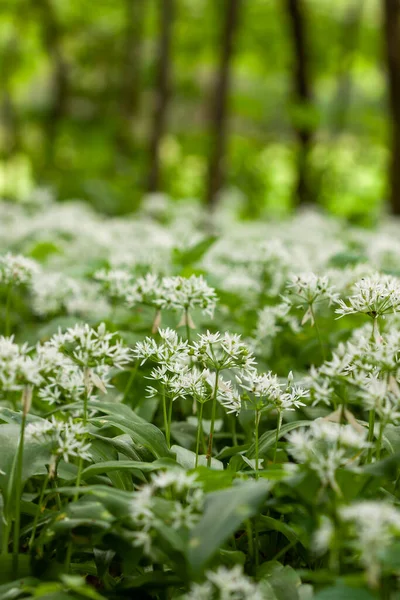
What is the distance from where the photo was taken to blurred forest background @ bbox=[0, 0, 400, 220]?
360 inches

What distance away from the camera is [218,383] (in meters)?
1.68

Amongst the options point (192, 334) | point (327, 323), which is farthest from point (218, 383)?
point (327, 323)

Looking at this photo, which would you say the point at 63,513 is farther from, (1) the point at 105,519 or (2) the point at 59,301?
(2) the point at 59,301

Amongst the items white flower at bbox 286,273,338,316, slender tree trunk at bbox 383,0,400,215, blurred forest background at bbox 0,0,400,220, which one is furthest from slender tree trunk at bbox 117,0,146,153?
white flower at bbox 286,273,338,316

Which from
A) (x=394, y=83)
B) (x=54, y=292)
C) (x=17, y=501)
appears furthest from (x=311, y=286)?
(x=394, y=83)

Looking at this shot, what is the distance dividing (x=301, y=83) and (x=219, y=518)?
27.2ft

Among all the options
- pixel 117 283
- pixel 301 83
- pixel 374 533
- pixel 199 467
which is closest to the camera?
pixel 374 533

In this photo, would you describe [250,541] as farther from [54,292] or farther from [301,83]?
[301,83]

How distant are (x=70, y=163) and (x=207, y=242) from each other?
828cm

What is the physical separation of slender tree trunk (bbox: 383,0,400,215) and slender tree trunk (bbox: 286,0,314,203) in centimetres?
Answer: 146

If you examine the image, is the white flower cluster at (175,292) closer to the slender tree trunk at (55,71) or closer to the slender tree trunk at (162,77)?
the slender tree trunk at (162,77)

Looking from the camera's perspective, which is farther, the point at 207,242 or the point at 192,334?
the point at 207,242

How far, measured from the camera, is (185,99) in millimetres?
11719

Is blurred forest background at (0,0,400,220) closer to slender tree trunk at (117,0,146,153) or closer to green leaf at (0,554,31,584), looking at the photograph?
slender tree trunk at (117,0,146,153)
